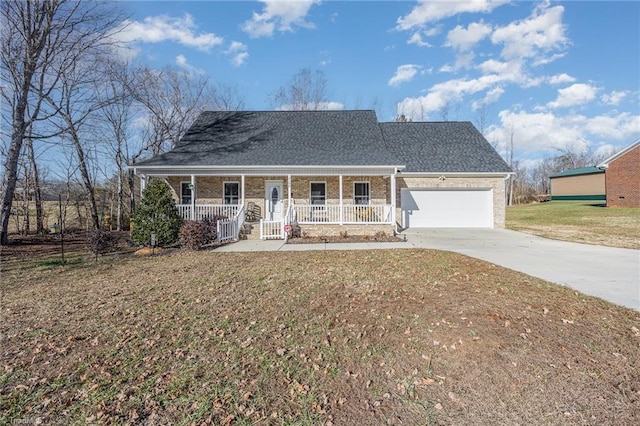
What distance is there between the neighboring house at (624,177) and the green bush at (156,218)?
29.0m

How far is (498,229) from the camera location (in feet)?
50.9

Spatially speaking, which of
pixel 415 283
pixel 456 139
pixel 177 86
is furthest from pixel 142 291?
pixel 177 86

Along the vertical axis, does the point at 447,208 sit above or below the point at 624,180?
below

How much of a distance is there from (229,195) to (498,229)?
13203 millimetres

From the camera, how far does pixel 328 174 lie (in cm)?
1390

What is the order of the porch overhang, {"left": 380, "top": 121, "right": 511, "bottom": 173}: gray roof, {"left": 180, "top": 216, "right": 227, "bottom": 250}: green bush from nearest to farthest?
{"left": 180, "top": 216, "right": 227, "bottom": 250}: green bush < the porch overhang < {"left": 380, "top": 121, "right": 511, "bottom": 173}: gray roof

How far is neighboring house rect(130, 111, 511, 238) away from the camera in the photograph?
45.0ft

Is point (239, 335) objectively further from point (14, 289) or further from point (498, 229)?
point (498, 229)

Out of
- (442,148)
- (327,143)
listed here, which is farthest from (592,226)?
(327,143)

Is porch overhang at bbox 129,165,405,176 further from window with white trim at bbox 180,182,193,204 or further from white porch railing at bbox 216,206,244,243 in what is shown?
white porch railing at bbox 216,206,244,243

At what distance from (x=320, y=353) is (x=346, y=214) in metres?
10.4

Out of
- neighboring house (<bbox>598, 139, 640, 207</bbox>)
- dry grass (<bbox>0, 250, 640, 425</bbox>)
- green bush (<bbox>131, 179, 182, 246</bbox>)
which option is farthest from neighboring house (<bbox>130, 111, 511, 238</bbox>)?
neighboring house (<bbox>598, 139, 640, 207</bbox>)

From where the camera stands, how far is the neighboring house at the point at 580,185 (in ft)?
116

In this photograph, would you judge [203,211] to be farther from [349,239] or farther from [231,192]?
[349,239]
